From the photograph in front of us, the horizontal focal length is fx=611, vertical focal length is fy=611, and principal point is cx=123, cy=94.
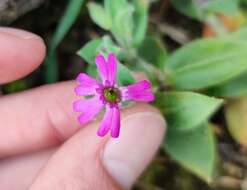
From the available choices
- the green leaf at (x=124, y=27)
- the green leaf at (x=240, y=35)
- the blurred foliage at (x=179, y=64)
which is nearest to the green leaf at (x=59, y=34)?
the blurred foliage at (x=179, y=64)

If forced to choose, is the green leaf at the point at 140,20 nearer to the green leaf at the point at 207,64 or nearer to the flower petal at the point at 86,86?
the green leaf at the point at 207,64

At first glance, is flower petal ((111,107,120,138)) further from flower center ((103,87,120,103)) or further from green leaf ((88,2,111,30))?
green leaf ((88,2,111,30))

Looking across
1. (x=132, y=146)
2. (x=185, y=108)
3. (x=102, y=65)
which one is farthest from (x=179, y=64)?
(x=102, y=65)

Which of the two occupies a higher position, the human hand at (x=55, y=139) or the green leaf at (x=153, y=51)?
the green leaf at (x=153, y=51)

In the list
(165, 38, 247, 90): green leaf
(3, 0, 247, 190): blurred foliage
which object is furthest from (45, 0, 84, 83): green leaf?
(165, 38, 247, 90): green leaf

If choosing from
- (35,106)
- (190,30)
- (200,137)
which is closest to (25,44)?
(35,106)

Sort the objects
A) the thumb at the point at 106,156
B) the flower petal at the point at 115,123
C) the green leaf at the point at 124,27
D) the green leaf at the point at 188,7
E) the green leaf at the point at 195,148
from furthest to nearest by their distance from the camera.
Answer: the green leaf at the point at 188,7, the green leaf at the point at 195,148, the green leaf at the point at 124,27, the thumb at the point at 106,156, the flower petal at the point at 115,123

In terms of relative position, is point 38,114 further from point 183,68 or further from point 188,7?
point 188,7
